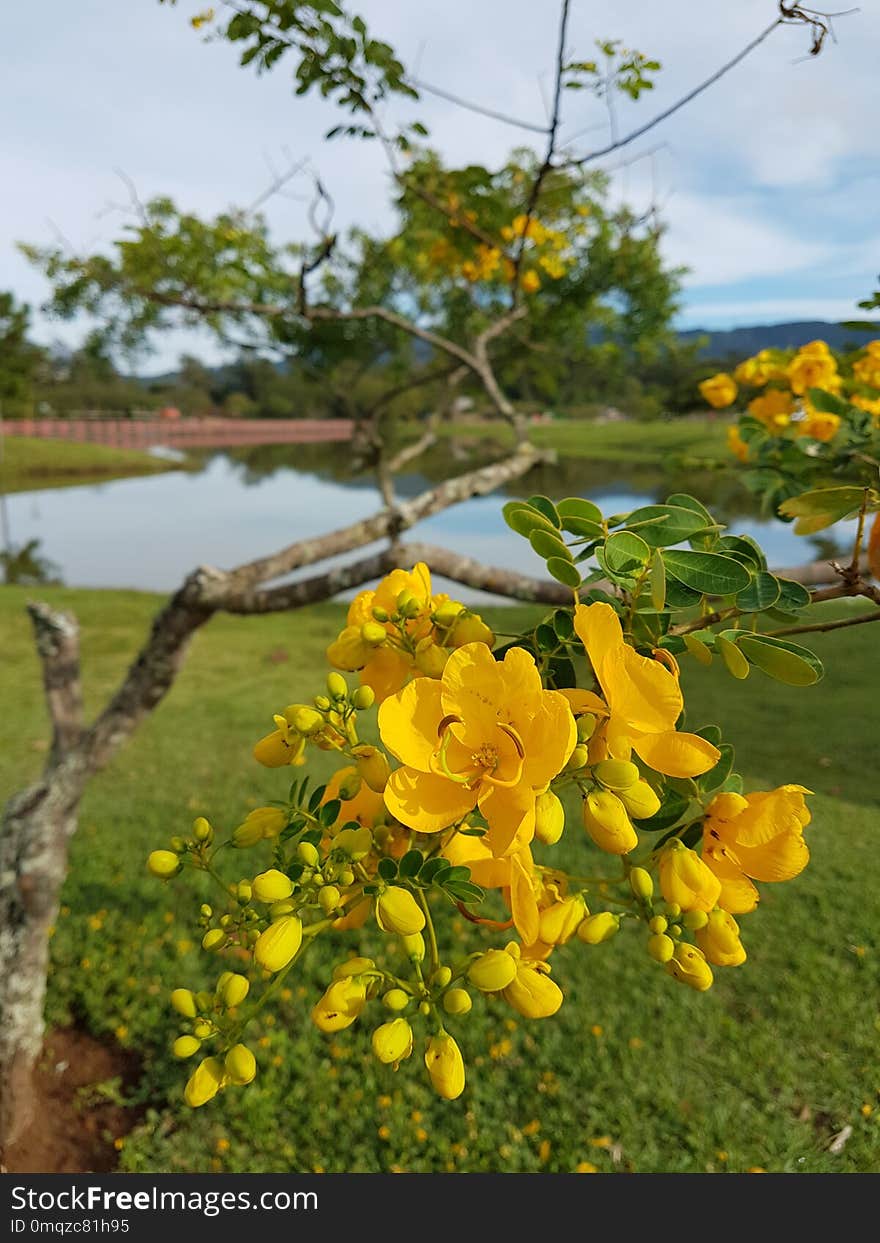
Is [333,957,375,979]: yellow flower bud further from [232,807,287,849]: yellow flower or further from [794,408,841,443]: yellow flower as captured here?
[794,408,841,443]: yellow flower

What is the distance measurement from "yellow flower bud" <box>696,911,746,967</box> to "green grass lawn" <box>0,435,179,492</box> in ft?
83.3

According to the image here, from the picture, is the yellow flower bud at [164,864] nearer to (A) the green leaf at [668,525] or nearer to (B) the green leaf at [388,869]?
(B) the green leaf at [388,869]

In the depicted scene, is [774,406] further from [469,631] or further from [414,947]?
[414,947]

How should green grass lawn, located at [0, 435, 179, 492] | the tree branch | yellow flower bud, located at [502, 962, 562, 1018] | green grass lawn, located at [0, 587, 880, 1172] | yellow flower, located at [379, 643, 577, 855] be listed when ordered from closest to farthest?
yellow flower, located at [379, 643, 577, 855], yellow flower bud, located at [502, 962, 562, 1018], green grass lawn, located at [0, 587, 880, 1172], the tree branch, green grass lawn, located at [0, 435, 179, 492]

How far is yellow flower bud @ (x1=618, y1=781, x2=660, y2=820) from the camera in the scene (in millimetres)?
495

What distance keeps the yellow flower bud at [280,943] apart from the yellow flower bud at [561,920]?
19cm

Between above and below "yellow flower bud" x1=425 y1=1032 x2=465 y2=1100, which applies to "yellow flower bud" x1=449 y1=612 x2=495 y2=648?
above

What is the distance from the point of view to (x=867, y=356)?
1.69 metres

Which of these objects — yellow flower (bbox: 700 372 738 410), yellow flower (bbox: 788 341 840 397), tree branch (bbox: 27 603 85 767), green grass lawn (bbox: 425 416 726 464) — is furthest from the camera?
green grass lawn (bbox: 425 416 726 464)

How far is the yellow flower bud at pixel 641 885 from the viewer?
0.60 m

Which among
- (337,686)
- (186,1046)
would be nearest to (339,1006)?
(186,1046)

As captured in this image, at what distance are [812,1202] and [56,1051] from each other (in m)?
2.12

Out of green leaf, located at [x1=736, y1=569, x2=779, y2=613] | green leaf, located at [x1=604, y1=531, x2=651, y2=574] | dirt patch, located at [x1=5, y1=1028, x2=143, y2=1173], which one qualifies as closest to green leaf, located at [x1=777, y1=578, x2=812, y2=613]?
green leaf, located at [x1=736, y1=569, x2=779, y2=613]

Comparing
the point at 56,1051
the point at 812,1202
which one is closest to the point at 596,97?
the point at 812,1202
